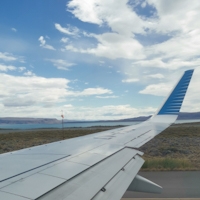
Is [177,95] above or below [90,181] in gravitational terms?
above

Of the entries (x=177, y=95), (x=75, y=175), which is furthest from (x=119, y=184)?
(x=177, y=95)

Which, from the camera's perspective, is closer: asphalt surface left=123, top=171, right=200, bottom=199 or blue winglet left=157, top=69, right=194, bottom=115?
asphalt surface left=123, top=171, right=200, bottom=199

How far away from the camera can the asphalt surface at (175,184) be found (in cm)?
616

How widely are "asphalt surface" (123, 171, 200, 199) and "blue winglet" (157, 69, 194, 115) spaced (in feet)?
6.47

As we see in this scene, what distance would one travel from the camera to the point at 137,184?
11.1ft

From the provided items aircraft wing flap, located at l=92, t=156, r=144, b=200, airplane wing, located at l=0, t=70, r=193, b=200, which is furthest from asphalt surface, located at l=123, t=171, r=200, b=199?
aircraft wing flap, located at l=92, t=156, r=144, b=200

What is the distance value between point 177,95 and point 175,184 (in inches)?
98.3

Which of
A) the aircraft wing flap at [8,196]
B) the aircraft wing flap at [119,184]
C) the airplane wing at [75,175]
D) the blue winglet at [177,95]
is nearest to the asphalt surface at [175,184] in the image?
the blue winglet at [177,95]

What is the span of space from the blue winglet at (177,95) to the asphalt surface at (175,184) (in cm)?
197

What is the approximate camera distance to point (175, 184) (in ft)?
23.6

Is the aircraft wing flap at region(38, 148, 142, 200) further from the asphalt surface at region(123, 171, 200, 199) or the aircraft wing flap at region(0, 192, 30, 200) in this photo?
the asphalt surface at region(123, 171, 200, 199)

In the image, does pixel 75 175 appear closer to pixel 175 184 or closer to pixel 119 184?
pixel 119 184

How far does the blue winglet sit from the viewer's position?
662cm

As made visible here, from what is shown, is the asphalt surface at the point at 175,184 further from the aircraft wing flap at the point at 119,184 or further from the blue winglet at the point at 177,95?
the aircraft wing flap at the point at 119,184
